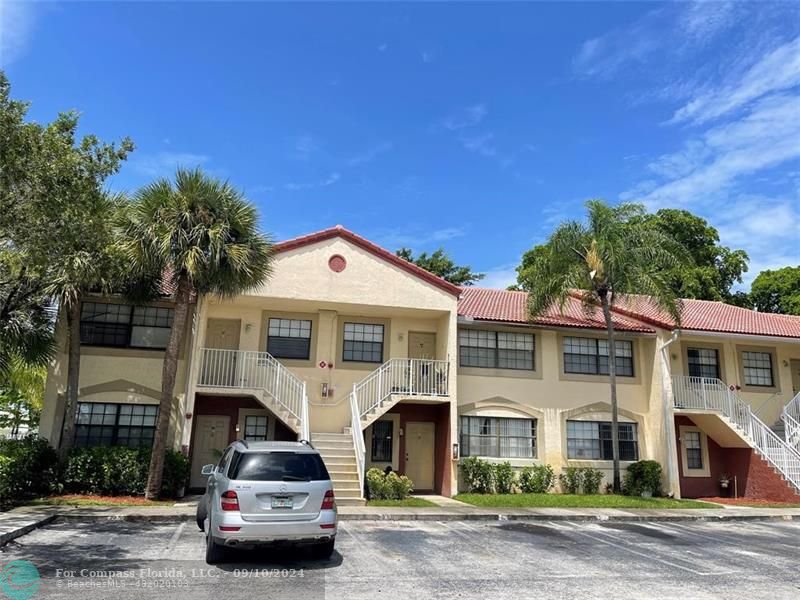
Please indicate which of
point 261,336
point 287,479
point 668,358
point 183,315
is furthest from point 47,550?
point 668,358

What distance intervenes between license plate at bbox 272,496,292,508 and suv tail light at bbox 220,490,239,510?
504 millimetres

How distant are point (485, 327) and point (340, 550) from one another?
11672 millimetres

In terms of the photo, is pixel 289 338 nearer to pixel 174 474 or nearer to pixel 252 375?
pixel 252 375

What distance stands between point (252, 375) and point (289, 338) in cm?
196

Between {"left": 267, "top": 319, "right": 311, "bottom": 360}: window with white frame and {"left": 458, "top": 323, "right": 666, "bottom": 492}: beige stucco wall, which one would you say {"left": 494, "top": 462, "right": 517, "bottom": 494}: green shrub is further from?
{"left": 267, "top": 319, "right": 311, "bottom": 360}: window with white frame

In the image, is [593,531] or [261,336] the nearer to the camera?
[593,531]

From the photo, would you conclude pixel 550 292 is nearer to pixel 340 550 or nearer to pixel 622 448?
pixel 622 448

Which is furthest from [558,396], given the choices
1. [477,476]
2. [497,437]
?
[477,476]

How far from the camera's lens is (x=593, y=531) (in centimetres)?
1262

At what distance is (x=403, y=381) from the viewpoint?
1822 cm

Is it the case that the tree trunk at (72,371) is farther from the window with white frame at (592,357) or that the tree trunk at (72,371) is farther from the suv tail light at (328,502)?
the window with white frame at (592,357)

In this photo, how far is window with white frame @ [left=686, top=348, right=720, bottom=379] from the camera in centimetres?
2186

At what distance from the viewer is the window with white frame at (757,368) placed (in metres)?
22.3

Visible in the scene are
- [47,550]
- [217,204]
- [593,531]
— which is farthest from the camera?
[217,204]
